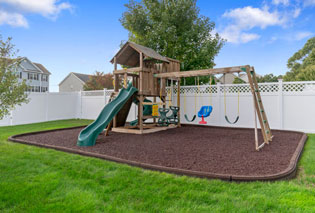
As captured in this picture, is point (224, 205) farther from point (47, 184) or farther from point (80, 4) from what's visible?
point (80, 4)

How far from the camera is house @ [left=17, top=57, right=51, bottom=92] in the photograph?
1119 inches

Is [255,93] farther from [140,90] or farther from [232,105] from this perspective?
[140,90]

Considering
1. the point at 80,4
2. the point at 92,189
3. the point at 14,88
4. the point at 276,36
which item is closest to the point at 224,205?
the point at 92,189

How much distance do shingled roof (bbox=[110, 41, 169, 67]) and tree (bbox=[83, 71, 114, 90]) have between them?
16533 millimetres

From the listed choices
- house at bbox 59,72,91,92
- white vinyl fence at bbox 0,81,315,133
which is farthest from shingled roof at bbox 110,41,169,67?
house at bbox 59,72,91,92

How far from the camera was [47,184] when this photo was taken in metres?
2.81

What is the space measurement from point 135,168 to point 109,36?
11093 millimetres

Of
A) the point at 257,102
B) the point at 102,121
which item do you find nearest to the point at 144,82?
the point at 102,121

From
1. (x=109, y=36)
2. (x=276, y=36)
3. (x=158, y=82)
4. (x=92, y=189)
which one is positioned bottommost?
(x=92, y=189)

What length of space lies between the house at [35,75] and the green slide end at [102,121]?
2651 cm

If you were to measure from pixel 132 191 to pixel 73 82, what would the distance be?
1393 inches

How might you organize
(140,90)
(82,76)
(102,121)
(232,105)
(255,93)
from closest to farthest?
(255,93) → (102,121) → (140,90) → (232,105) → (82,76)

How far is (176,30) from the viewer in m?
11.8

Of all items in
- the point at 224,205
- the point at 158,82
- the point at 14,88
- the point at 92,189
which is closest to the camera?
the point at 224,205
